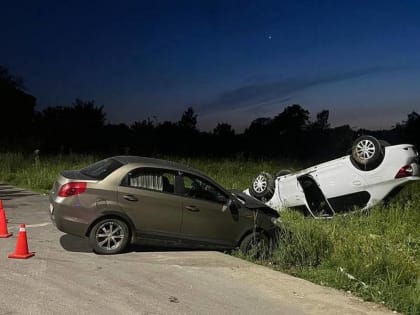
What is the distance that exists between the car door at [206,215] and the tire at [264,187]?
14.5 ft

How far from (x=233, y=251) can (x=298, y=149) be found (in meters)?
35.1

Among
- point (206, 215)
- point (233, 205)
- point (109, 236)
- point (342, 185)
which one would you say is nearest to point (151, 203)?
point (109, 236)

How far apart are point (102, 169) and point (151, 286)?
301 cm

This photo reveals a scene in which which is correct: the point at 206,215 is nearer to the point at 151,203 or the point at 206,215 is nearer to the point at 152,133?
the point at 151,203

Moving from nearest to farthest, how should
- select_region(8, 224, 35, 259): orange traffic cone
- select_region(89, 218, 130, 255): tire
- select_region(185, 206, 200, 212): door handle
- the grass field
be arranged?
1. the grass field
2. select_region(8, 224, 35, 259): orange traffic cone
3. select_region(89, 218, 130, 255): tire
4. select_region(185, 206, 200, 212): door handle

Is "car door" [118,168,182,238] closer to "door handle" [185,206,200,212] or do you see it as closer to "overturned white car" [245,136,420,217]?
"door handle" [185,206,200,212]

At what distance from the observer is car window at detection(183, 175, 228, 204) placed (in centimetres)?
941

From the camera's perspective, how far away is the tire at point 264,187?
45.3 feet

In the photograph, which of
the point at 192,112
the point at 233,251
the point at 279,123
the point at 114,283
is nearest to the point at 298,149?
the point at 279,123

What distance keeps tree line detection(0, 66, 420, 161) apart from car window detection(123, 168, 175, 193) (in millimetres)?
30288

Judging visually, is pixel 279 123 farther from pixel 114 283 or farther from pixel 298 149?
pixel 114 283

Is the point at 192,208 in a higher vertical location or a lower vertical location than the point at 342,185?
lower

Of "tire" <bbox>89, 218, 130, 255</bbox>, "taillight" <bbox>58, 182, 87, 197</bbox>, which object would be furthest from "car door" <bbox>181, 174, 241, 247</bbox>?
"taillight" <bbox>58, 182, 87, 197</bbox>

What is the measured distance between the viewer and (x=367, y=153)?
11.8m
